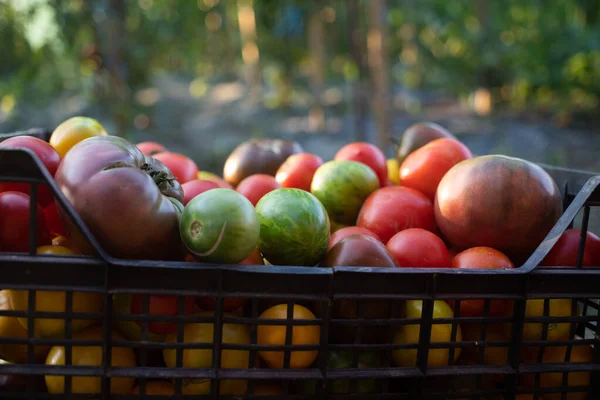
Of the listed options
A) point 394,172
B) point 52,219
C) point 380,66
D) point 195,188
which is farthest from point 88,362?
point 380,66

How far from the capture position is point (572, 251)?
164cm

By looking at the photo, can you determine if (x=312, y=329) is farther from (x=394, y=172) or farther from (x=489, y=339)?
(x=394, y=172)

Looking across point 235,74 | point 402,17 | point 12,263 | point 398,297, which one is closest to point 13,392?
point 12,263

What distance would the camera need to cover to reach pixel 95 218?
52.6 inches

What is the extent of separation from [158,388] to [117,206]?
436 millimetres

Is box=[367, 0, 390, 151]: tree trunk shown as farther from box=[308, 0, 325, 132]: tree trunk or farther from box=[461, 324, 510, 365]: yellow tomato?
box=[461, 324, 510, 365]: yellow tomato

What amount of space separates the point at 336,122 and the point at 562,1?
22.0 feet

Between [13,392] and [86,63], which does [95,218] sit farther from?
[86,63]

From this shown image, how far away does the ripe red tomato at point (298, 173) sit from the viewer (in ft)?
7.52

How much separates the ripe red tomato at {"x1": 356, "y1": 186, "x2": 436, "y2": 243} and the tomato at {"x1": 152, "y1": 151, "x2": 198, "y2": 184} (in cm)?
69

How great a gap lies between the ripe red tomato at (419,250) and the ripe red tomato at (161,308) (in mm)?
636

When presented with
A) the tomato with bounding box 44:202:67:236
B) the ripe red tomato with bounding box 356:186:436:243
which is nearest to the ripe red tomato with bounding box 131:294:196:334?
the tomato with bounding box 44:202:67:236

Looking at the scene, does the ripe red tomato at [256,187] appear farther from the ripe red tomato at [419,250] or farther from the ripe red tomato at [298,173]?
the ripe red tomato at [419,250]

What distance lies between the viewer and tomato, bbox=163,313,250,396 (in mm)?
1368
